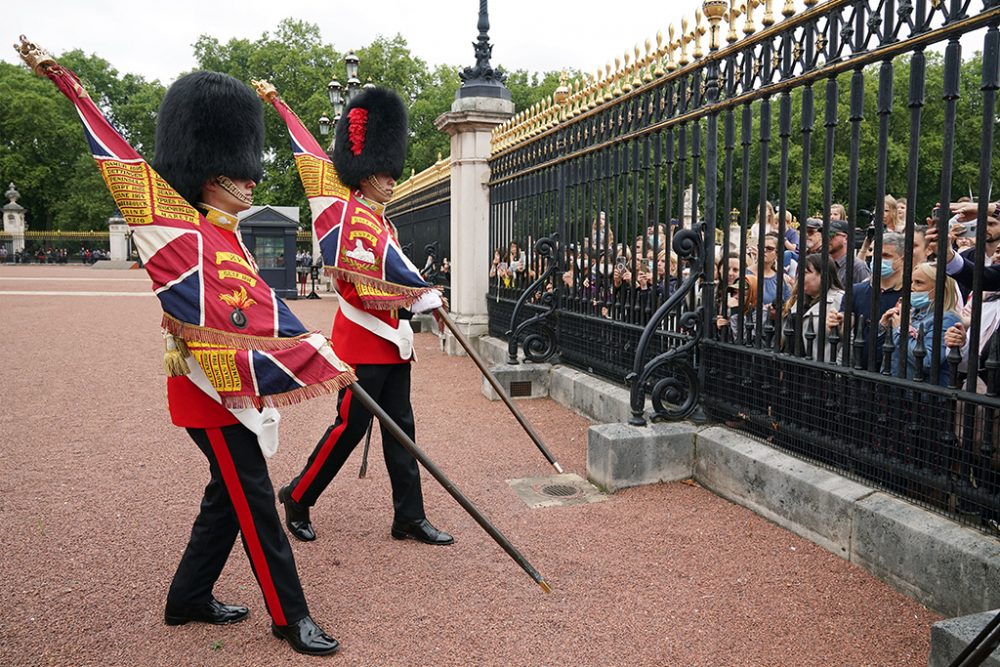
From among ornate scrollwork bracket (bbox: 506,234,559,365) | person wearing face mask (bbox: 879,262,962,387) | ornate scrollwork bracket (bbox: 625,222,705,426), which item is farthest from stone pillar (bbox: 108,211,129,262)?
person wearing face mask (bbox: 879,262,962,387)

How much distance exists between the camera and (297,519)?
13.7 feet

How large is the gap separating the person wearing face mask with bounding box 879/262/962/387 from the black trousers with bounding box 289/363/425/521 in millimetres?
2377

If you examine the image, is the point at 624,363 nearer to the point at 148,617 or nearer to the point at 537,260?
the point at 537,260

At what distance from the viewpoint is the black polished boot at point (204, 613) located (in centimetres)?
319

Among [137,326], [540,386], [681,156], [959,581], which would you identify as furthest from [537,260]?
[137,326]

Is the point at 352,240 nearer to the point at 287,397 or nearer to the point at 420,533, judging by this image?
the point at 287,397

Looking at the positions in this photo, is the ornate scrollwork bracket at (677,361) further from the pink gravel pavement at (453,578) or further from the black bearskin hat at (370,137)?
the black bearskin hat at (370,137)

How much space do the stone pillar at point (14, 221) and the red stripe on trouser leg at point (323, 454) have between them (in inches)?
2033

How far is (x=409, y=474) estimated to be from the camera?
4062 mm

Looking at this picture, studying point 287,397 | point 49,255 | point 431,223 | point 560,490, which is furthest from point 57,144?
point 287,397

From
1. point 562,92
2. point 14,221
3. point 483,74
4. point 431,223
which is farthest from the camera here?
point 14,221

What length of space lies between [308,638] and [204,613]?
20.1 inches

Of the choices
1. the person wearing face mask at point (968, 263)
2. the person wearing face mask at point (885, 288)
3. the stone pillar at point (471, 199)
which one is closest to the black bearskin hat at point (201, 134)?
the person wearing face mask at point (885, 288)

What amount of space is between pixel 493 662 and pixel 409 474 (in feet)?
4.22
